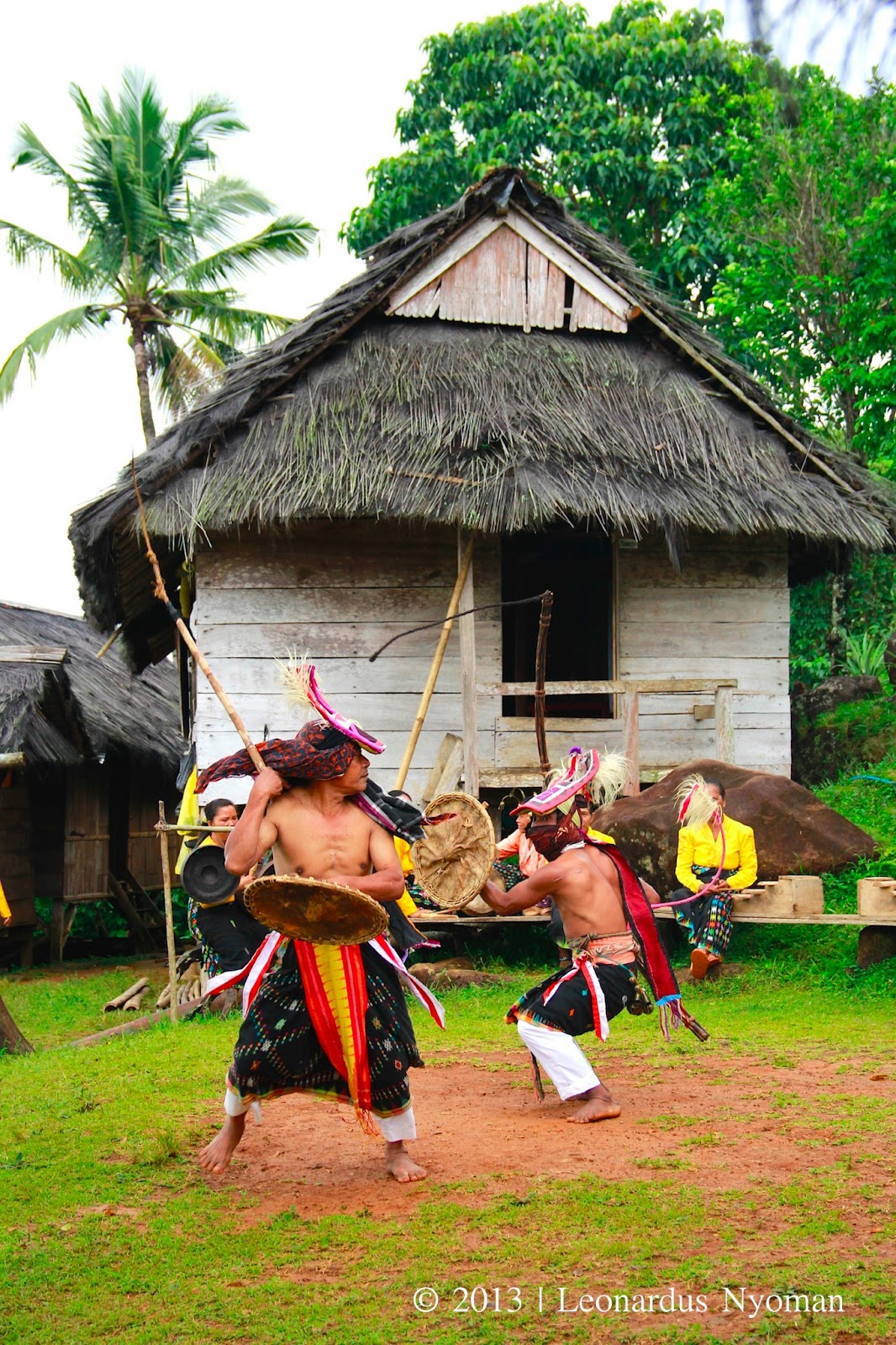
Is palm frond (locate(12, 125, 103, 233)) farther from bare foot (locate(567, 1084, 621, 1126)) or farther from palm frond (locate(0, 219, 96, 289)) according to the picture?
bare foot (locate(567, 1084, 621, 1126))

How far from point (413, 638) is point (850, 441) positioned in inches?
288

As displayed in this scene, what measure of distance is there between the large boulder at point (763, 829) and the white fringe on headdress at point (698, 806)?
0.77 metres

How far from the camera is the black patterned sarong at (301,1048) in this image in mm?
4770

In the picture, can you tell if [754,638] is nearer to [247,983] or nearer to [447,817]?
[447,817]

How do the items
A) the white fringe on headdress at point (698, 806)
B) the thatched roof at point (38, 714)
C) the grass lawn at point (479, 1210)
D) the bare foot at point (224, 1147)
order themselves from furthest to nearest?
the thatched roof at point (38, 714)
the white fringe on headdress at point (698, 806)
the bare foot at point (224, 1147)
the grass lawn at point (479, 1210)

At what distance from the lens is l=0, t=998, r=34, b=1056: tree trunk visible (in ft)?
27.2

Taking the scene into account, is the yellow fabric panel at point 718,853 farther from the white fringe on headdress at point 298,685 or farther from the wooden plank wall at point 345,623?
the white fringe on headdress at point 298,685

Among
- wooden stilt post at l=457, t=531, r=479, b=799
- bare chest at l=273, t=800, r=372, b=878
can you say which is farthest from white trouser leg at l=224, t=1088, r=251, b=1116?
wooden stilt post at l=457, t=531, r=479, b=799

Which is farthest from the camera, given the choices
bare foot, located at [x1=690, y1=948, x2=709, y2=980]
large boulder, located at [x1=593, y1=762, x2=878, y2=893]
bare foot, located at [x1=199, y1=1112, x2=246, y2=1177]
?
large boulder, located at [x1=593, y1=762, x2=878, y2=893]

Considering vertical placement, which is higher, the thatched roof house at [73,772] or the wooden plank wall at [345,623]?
the wooden plank wall at [345,623]

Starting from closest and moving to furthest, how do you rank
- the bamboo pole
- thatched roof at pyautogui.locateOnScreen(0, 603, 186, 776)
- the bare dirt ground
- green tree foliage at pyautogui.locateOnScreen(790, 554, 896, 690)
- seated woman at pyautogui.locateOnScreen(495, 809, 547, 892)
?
the bare dirt ground < seated woman at pyautogui.locateOnScreen(495, 809, 547, 892) < the bamboo pole < thatched roof at pyautogui.locateOnScreen(0, 603, 186, 776) < green tree foliage at pyautogui.locateOnScreen(790, 554, 896, 690)

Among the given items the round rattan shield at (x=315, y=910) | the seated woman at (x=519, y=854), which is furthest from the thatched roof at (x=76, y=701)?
the round rattan shield at (x=315, y=910)

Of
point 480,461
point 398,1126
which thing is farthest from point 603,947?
point 480,461

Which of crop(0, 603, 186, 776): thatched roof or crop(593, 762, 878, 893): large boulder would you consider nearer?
crop(593, 762, 878, 893): large boulder
